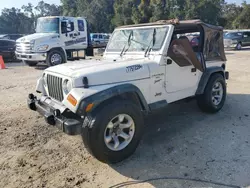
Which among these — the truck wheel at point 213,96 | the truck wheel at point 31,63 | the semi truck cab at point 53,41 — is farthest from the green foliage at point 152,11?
the truck wheel at point 213,96

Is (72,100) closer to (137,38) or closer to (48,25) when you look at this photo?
(137,38)

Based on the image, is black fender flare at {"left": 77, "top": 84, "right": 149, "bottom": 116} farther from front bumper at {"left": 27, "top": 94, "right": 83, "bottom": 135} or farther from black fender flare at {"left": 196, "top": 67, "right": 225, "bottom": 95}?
black fender flare at {"left": 196, "top": 67, "right": 225, "bottom": 95}

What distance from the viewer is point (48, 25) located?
508 inches

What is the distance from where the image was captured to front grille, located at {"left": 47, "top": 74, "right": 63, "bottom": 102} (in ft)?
12.1

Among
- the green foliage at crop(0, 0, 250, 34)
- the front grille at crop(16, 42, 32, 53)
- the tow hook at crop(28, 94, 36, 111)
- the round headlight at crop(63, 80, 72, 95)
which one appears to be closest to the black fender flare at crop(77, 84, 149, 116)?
the round headlight at crop(63, 80, 72, 95)

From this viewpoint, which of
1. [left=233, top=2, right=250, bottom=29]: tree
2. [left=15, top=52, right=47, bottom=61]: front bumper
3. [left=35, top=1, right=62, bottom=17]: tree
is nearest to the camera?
[left=15, top=52, right=47, bottom=61]: front bumper

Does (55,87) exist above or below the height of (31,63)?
above

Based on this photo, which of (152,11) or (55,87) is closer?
(55,87)

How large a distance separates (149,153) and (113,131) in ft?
2.35

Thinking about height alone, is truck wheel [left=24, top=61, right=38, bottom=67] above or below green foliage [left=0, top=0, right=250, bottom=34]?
below

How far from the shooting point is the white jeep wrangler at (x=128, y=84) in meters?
3.27

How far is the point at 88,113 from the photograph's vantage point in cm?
323

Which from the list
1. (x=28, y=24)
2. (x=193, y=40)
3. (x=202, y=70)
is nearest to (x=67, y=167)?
(x=202, y=70)

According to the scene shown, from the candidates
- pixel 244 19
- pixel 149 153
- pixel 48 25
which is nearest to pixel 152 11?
pixel 244 19
